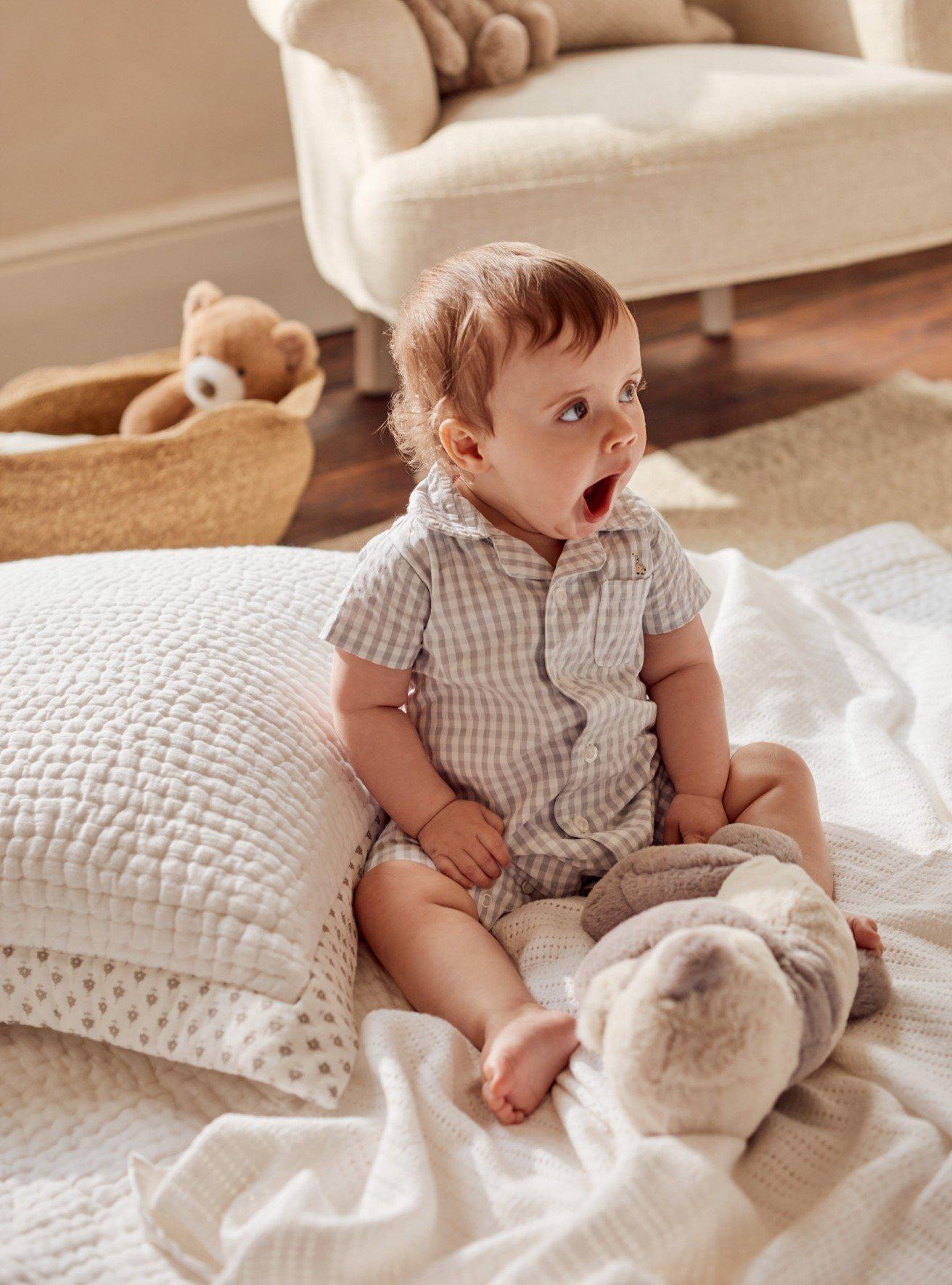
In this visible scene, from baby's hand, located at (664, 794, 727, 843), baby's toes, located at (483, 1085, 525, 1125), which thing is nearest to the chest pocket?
baby's hand, located at (664, 794, 727, 843)

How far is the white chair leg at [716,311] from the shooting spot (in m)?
2.34

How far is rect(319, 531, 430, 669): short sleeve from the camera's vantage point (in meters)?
0.89

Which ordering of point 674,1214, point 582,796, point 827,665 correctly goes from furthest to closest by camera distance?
point 827,665 < point 582,796 < point 674,1214

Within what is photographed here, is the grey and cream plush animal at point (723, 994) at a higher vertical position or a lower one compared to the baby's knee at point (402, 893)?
higher

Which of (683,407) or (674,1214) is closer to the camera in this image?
(674,1214)

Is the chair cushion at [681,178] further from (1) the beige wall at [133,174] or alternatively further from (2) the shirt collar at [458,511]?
(1) the beige wall at [133,174]

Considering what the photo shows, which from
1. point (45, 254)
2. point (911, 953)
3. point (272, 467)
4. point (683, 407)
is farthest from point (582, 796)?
point (45, 254)

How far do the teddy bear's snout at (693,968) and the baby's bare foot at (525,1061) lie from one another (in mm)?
130

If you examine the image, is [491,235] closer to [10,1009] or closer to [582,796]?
[582,796]

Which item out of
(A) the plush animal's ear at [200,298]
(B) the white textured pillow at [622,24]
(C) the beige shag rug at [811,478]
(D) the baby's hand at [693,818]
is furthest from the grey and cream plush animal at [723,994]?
(B) the white textured pillow at [622,24]

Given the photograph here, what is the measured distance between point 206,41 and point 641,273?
1193 mm

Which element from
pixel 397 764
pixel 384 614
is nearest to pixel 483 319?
pixel 384 614

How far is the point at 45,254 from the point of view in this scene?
7.52ft

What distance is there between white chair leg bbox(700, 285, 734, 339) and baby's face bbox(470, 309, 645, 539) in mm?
1572
